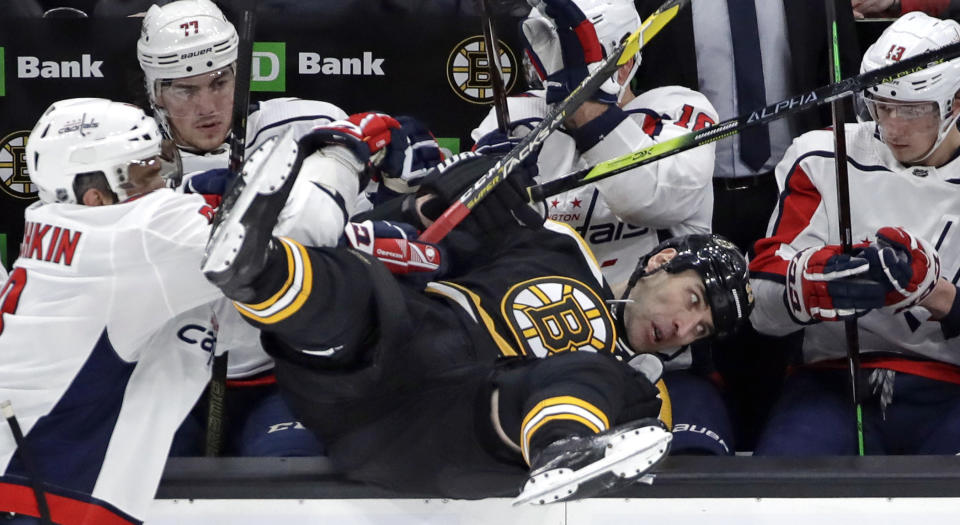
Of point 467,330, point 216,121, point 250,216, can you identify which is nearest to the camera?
point 250,216

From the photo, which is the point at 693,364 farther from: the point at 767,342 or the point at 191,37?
the point at 191,37

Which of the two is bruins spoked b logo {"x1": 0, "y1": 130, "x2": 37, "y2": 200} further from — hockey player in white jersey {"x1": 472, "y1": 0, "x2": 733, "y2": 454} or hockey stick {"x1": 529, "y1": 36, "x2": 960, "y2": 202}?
hockey stick {"x1": 529, "y1": 36, "x2": 960, "y2": 202}

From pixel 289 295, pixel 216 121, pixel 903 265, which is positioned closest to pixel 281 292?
pixel 289 295

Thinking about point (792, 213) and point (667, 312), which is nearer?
point (667, 312)

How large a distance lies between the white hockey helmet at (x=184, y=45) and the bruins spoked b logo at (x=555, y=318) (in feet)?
3.00

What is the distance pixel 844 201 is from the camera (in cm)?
276

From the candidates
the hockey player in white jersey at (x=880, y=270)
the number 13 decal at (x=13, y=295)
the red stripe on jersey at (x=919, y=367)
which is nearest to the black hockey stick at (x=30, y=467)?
the number 13 decal at (x=13, y=295)

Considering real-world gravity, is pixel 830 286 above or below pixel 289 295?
below

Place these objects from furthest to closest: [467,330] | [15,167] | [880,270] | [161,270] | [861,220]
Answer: [15,167]
[861,220]
[880,270]
[467,330]
[161,270]

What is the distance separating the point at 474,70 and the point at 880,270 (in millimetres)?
1246

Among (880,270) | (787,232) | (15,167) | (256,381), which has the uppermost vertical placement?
(880,270)

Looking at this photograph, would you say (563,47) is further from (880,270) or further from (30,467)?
(30,467)

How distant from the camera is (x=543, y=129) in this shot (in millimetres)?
2637

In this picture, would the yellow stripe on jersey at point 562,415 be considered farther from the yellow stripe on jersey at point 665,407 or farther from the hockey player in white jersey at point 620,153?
the hockey player in white jersey at point 620,153
